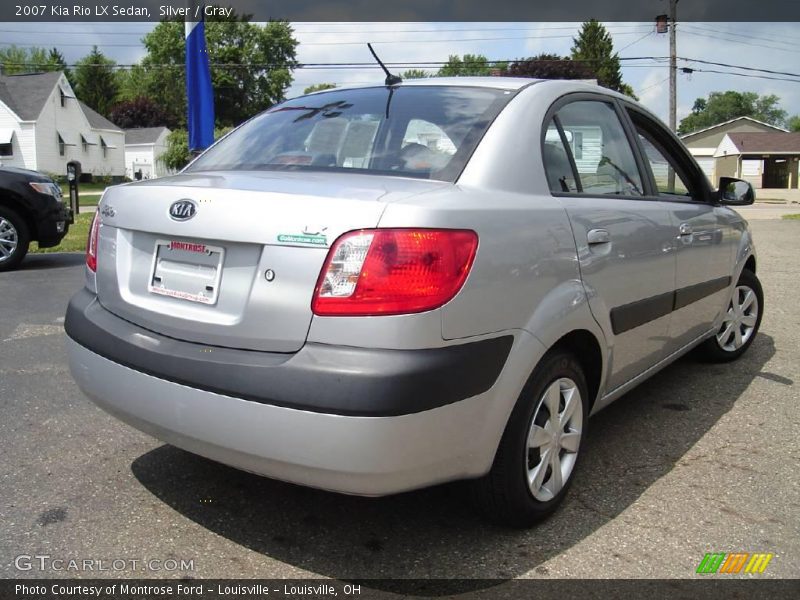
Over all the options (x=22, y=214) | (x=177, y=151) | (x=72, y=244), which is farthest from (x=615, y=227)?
(x=177, y=151)

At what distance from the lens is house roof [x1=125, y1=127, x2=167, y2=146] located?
2534 inches

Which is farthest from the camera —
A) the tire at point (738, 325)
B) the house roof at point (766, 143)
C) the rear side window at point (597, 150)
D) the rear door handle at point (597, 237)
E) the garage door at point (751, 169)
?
the garage door at point (751, 169)

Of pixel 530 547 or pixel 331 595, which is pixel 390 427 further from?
pixel 530 547

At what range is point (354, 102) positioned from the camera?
10.4 feet

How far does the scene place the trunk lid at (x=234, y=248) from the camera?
7.11 feet

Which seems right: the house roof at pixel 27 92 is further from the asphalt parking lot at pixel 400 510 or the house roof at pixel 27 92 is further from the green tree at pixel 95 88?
the asphalt parking lot at pixel 400 510

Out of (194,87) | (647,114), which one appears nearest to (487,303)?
(647,114)

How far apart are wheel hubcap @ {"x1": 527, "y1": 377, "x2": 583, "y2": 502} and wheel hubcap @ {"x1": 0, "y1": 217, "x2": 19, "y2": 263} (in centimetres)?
789

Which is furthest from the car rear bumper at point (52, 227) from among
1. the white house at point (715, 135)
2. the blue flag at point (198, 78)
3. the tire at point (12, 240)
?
the white house at point (715, 135)

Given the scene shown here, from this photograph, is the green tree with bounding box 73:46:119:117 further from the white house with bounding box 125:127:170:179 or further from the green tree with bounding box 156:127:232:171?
the green tree with bounding box 156:127:232:171

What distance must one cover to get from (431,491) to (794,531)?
1.36 meters

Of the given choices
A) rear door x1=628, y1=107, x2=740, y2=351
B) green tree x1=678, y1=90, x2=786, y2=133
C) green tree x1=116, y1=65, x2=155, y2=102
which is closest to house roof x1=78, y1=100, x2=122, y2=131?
green tree x1=116, y1=65, x2=155, y2=102

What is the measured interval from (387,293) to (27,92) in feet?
165

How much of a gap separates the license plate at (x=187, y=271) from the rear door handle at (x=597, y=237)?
1.37 m
